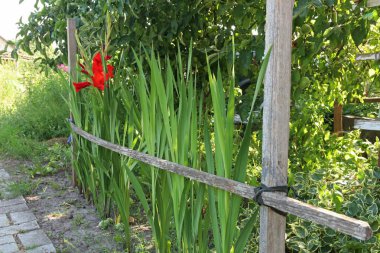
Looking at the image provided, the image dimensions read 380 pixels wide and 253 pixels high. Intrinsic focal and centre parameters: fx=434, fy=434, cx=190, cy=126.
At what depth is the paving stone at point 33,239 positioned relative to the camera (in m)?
2.85

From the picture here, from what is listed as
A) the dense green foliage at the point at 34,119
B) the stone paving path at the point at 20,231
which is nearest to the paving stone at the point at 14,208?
the stone paving path at the point at 20,231

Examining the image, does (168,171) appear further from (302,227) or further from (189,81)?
(302,227)

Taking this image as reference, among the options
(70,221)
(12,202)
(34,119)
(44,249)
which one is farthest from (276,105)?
(34,119)

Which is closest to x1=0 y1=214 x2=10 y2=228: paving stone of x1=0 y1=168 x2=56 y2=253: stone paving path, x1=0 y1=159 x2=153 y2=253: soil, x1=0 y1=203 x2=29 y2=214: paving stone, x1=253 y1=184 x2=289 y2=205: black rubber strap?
x1=0 y1=168 x2=56 y2=253: stone paving path

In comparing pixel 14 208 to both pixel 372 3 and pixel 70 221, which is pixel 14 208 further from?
pixel 372 3

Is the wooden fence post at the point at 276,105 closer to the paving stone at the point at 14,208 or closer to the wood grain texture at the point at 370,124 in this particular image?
the wood grain texture at the point at 370,124

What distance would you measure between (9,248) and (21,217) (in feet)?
1.92

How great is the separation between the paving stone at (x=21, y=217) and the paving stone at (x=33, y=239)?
0.92ft

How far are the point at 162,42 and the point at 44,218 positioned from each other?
162 centimetres

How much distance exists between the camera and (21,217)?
3.38 m

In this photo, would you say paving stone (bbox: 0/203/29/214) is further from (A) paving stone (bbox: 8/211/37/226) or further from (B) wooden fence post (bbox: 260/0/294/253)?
(B) wooden fence post (bbox: 260/0/294/253)

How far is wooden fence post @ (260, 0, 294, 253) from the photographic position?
1431 millimetres

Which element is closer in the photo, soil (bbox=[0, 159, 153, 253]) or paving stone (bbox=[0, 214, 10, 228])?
soil (bbox=[0, 159, 153, 253])

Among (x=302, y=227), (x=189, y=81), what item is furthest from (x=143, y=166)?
(x=302, y=227)
